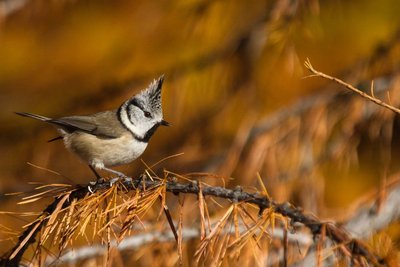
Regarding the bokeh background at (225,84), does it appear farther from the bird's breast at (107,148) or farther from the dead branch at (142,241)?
the bird's breast at (107,148)

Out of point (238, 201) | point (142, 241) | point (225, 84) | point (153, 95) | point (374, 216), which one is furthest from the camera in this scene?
point (225, 84)

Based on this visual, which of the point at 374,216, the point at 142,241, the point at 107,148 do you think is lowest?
the point at 374,216

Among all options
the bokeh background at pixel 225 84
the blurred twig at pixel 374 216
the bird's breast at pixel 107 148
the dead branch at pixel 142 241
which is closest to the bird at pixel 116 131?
the bird's breast at pixel 107 148

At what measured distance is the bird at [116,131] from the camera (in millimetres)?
2461

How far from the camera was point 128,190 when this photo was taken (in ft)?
5.04

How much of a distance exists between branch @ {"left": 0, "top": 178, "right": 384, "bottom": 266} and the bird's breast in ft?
3.02

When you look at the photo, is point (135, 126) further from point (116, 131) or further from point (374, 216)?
point (374, 216)

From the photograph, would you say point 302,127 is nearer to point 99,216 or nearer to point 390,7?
point 99,216

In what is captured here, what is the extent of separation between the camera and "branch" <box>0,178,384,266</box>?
1339mm

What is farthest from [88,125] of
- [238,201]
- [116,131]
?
[238,201]

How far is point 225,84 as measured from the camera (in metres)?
3.07

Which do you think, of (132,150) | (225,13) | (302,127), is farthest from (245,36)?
(132,150)

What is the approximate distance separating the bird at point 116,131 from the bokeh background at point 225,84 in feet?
1.09

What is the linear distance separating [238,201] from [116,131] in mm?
1237
